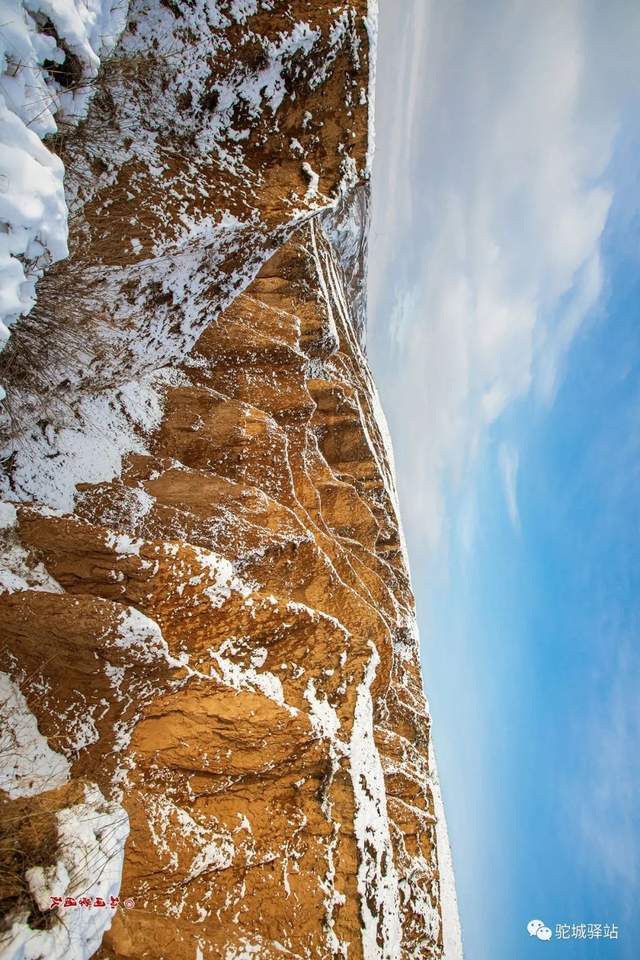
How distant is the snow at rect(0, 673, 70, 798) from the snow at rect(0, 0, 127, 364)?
201 inches

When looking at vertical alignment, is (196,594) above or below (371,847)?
above

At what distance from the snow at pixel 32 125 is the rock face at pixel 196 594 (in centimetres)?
167

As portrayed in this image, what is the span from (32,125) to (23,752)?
6964mm

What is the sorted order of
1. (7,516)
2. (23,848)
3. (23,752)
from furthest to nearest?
(7,516) < (23,752) < (23,848)

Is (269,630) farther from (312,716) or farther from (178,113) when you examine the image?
(178,113)

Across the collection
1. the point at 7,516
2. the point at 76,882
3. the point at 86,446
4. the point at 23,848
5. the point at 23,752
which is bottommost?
the point at 76,882

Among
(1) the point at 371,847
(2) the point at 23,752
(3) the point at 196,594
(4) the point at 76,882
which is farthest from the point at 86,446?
(1) the point at 371,847

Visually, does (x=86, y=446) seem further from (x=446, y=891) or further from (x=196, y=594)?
(x=446, y=891)

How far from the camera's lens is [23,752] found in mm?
6449

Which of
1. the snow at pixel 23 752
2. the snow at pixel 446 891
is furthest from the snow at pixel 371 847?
the snow at pixel 23 752

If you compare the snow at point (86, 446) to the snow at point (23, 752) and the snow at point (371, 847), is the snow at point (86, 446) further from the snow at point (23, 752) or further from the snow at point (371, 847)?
the snow at point (371, 847)

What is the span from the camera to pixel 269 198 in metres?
6.99

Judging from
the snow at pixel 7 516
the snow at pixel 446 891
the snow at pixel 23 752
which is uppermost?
the snow at pixel 7 516

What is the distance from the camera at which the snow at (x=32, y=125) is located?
3504 mm
